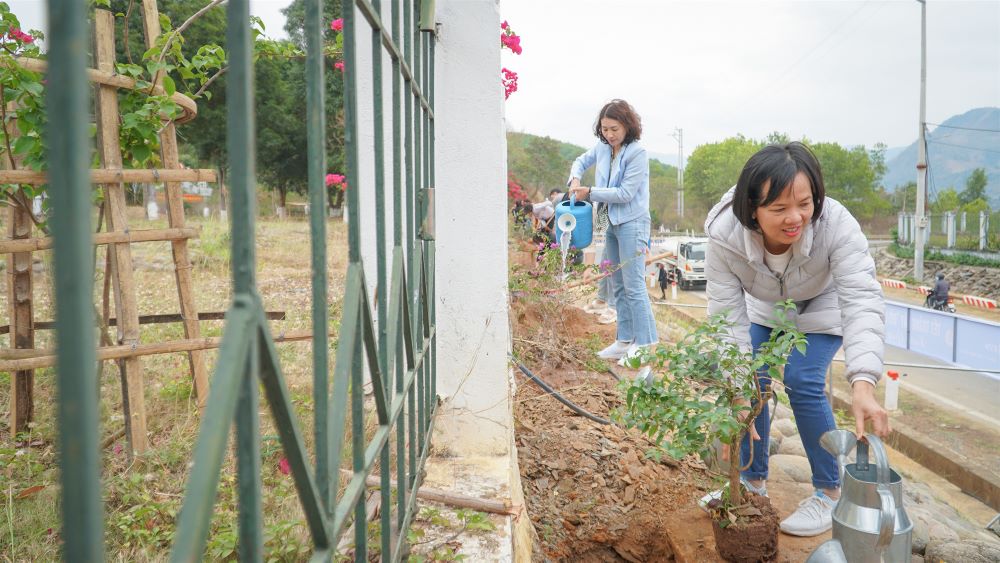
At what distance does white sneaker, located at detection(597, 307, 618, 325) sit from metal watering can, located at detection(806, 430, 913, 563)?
4468 mm

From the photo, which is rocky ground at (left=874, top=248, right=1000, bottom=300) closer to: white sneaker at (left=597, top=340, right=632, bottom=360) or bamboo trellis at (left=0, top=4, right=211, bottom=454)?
white sneaker at (left=597, top=340, right=632, bottom=360)

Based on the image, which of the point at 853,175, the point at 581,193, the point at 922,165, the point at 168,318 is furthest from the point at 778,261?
the point at 853,175

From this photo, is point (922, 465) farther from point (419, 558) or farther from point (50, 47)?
point (50, 47)

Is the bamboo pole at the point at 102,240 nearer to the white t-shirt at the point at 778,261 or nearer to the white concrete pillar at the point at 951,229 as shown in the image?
the white t-shirt at the point at 778,261

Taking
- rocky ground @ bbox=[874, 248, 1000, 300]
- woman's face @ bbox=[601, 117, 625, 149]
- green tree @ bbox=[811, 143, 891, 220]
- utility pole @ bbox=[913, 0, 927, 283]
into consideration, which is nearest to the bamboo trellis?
woman's face @ bbox=[601, 117, 625, 149]

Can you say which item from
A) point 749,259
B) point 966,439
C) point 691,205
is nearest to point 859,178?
point 691,205

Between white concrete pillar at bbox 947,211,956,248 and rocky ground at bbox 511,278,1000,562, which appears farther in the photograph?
white concrete pillar at bbox 947,211,956,248

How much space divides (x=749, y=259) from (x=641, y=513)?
3.63ft

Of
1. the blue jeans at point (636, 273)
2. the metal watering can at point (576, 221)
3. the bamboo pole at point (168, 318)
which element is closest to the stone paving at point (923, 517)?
the blue jeans at point (636, 273)

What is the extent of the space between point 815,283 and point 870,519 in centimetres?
93

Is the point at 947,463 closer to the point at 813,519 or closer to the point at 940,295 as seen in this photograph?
the point at 813,519

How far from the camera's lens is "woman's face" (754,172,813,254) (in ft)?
7.27

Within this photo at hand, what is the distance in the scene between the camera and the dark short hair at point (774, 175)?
220 centimetres

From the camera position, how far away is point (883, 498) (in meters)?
1.82
